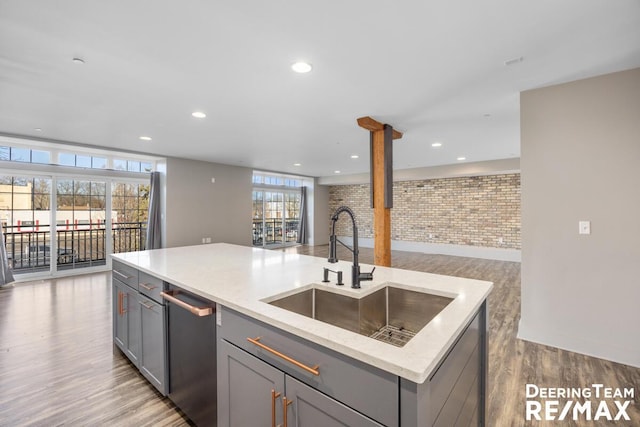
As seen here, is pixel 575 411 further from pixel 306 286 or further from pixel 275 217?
pixel 275 217

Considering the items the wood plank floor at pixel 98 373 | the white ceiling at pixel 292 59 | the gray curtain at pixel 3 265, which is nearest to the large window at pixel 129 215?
the gray curtain at pixel 3 265

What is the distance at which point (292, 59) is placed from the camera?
220cm

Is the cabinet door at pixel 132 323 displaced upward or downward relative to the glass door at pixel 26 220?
downward

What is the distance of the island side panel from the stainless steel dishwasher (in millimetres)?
1057

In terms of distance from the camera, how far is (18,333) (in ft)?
9.80

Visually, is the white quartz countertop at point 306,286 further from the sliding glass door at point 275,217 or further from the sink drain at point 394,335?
the sliding glass door at point 275,217

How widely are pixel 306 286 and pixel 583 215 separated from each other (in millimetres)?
2617

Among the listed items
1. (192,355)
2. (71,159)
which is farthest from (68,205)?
(192,355)

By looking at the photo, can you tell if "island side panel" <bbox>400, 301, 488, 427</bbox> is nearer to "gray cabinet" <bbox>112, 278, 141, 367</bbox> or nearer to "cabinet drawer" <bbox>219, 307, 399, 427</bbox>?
"cabinet drawer" <bbox>219, 307, 399, 427</bbox>

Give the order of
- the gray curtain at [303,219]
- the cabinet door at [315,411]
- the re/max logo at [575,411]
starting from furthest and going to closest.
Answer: the gray curtain at [303,219] < the re/max logo at [575,411] < the cabinet door at [315,411]

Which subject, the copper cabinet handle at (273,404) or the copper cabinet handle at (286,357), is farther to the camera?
the copper cabinet handle at (273,404)

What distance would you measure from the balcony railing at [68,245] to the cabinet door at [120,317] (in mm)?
4079

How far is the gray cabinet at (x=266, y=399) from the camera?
0.96 metres

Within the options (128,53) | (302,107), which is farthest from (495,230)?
(128,53)
